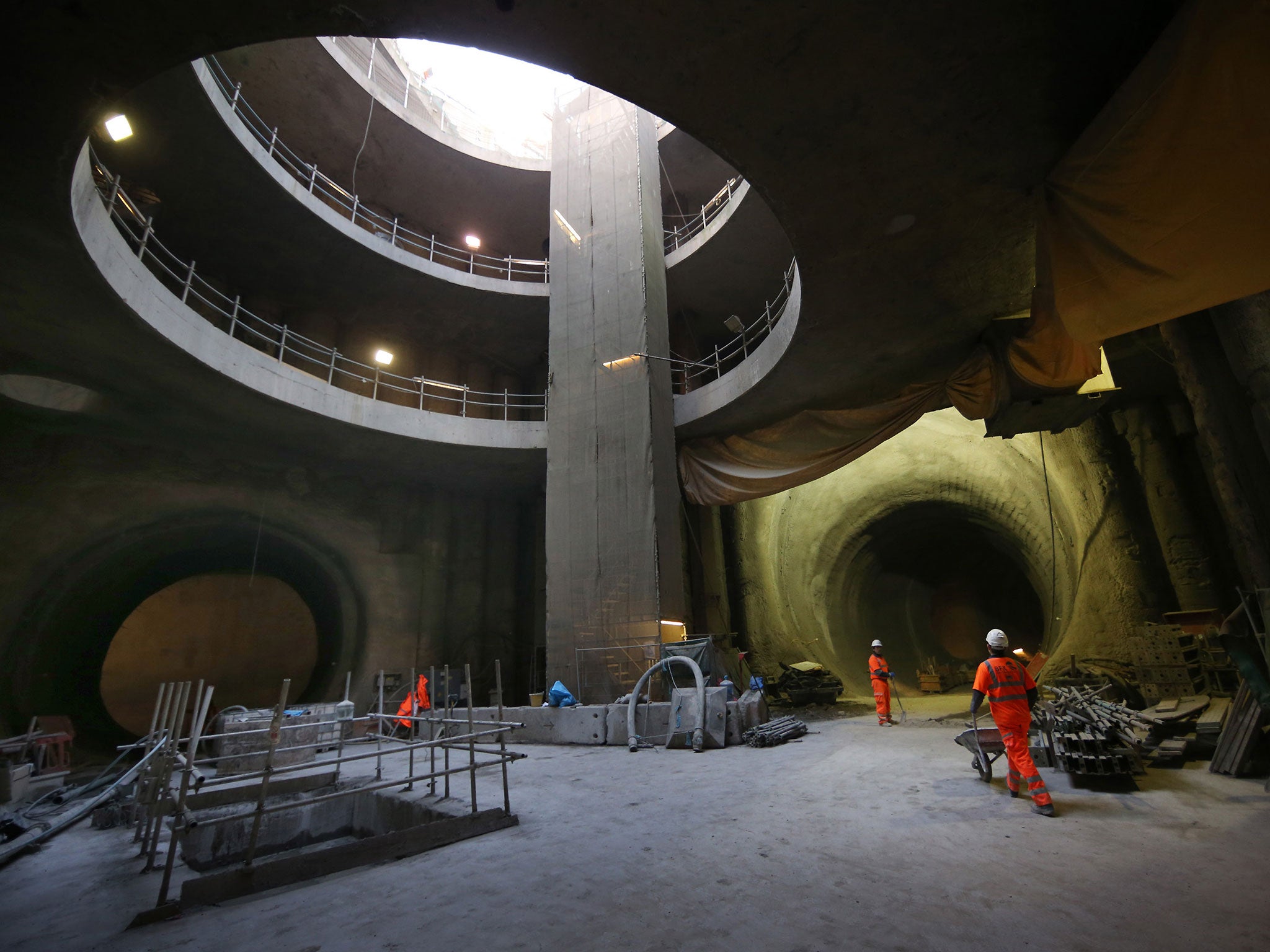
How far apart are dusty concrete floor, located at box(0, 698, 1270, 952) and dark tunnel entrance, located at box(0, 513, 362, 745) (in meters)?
6.43

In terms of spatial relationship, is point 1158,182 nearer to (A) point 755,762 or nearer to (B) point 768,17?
(B) point 768,17

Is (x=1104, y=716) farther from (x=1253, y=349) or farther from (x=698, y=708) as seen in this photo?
(x=698, y=708)

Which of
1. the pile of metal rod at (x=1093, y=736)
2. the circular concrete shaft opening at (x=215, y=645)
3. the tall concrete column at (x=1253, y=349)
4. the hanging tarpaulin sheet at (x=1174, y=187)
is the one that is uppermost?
the hanging tarpaulin sheet at (x=1174, y=187)

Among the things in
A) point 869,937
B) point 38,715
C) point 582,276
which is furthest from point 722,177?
point 38,715

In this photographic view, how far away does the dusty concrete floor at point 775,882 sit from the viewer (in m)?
2.42

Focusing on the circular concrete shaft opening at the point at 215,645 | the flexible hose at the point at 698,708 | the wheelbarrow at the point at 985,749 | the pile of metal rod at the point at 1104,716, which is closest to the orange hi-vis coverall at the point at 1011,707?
the wheelbarrow at the point at 985,749

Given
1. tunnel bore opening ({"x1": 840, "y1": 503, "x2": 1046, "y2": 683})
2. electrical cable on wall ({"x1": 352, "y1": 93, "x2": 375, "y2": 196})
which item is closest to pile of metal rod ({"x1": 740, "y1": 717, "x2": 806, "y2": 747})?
tunnel bore opening ({"x1": 840, "y1": 503, "x2": 1046, "y2": 683})

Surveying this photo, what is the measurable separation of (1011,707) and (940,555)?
575 inches

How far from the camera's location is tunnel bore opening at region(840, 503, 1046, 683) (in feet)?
53.0

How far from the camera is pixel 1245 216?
12.0ft

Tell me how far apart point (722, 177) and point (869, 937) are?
15.6 meters

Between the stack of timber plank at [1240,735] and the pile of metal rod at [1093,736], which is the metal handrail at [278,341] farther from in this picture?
the stack of timber plank at [1240,735]

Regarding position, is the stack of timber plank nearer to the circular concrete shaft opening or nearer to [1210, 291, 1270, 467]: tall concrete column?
[1210, 291, 1270, 467]: tall concrete column

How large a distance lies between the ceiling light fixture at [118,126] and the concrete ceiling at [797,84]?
144 inches
